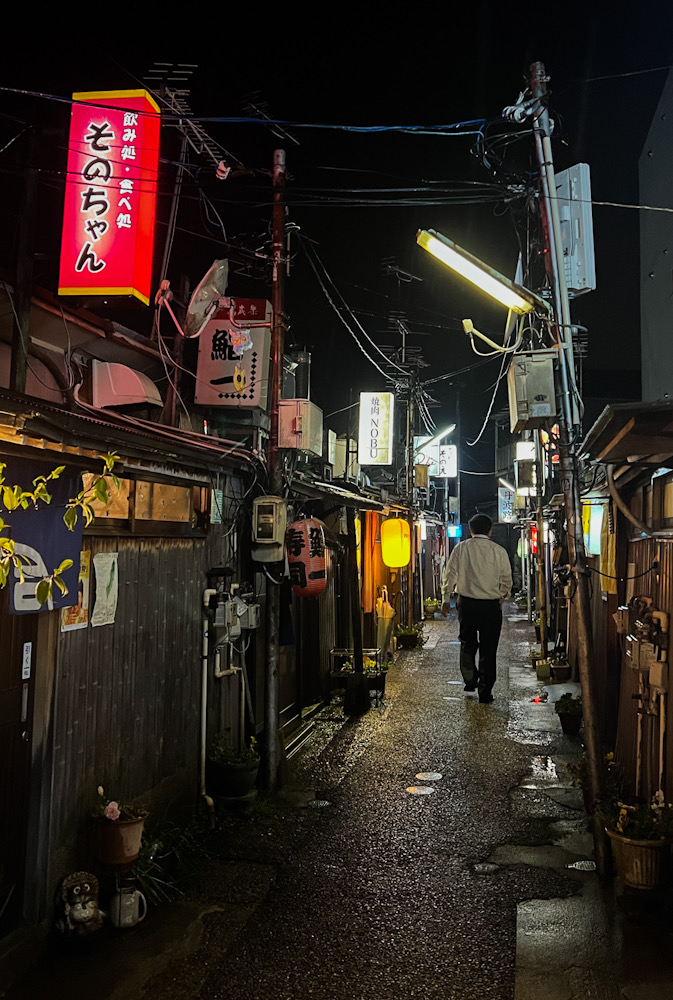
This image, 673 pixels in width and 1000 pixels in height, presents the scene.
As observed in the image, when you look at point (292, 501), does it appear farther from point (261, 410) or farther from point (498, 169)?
point (498, 169)

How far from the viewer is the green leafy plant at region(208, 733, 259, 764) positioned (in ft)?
29.7

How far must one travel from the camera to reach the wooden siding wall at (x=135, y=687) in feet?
20.3

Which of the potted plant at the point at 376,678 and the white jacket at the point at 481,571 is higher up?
the white jacket at the point at 481,571

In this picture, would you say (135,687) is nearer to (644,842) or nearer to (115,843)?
(115,843)

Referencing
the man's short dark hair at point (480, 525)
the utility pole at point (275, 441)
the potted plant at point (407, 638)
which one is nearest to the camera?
the utility pole at point (275, 441)

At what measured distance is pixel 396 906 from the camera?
6.58 metres

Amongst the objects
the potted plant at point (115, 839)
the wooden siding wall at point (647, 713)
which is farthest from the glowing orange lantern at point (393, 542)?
the potted plant at point (115, 839)

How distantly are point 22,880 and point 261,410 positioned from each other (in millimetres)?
8002

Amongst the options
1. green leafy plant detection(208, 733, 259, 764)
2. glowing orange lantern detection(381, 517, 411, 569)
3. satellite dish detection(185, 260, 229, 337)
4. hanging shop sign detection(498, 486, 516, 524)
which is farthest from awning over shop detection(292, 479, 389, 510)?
hanging shop sign detection(498, 486, 516, 524)

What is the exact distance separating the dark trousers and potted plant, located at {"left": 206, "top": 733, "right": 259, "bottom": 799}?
22.4 ft

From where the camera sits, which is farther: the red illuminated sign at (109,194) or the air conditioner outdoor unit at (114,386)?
the air conditioner outdoor unit at (114,386)

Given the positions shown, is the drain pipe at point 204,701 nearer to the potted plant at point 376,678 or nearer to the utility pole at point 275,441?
the utility pole at point 275,441

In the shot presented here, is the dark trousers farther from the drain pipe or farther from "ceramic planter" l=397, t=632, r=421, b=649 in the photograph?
"ceramic planter" l=397, t=632, r=421, b=649

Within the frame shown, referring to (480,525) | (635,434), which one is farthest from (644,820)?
(480,525)
